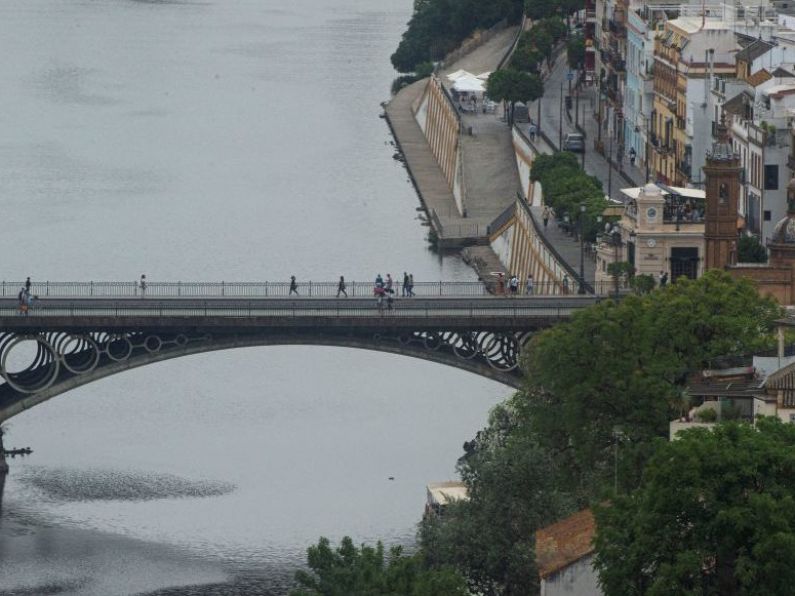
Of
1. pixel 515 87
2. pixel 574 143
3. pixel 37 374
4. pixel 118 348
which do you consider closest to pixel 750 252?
pixel 118 348

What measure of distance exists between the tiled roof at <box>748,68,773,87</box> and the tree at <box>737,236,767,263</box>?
17.8 meters

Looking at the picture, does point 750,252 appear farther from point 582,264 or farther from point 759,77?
point 759,77

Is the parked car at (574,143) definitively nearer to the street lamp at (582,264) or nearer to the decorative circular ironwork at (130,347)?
the street lamp at (582,264)

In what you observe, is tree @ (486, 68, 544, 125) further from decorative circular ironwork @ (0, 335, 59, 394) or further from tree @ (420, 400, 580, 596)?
tree @ (420, 400, 580, 596)

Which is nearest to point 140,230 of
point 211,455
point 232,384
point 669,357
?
point 232,384

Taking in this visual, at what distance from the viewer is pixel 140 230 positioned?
628 feet

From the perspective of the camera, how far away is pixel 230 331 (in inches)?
4508

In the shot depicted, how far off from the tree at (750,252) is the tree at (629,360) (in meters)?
23.6

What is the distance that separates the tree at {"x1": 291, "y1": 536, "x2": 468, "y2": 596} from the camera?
252 feet

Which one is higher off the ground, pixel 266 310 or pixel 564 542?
pixel 266 310

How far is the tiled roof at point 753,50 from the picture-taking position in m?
146

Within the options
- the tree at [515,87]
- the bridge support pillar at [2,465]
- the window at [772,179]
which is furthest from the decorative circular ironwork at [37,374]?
the tree at [515,87]

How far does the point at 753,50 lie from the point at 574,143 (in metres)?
30.4

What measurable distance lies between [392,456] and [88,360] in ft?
43.7
